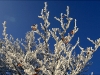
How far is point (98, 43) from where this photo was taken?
5.88 meters

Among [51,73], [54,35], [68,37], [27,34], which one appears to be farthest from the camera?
[27,34]

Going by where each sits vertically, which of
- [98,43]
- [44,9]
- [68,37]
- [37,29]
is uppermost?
[44,9]

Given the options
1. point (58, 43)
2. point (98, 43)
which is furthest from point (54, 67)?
point (98, 43)

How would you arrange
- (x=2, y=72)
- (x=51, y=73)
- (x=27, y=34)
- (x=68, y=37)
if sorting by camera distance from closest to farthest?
1. (x=51, y=73)
2. (x=68, y=37)
3. (x=2, y=72)
4. (x=27, y=34)

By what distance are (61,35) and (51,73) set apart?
144 centimetres

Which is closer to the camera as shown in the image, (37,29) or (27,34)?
(37,29)

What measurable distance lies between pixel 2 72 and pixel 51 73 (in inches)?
166

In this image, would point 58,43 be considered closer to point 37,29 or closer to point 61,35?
point 61,35

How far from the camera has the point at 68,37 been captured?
20.8 feet

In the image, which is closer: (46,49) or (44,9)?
(44,9)

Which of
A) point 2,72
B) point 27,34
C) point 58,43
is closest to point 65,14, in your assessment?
point 58,43

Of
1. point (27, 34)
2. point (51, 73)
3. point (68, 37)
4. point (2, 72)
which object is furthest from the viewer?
point (27, 34)

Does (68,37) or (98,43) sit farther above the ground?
(68,37)

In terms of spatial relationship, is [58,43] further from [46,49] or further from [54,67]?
[46,49]
